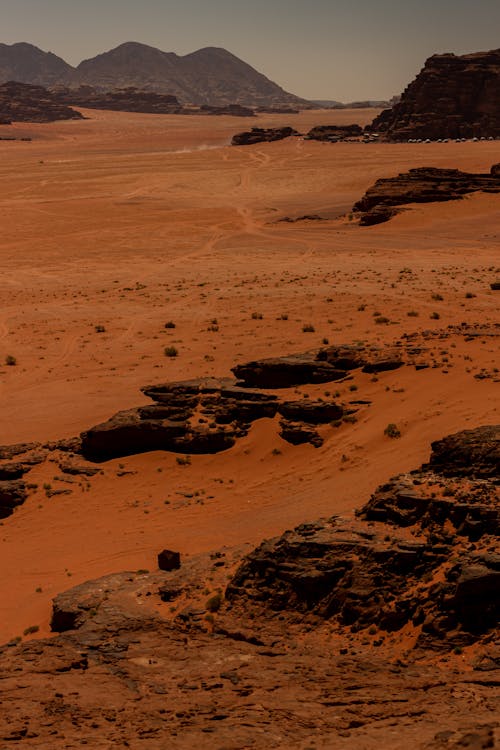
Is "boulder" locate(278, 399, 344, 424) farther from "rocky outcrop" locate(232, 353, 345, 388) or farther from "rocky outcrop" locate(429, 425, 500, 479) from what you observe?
"rocky outcrop" locate(429, 425, 500, 479)

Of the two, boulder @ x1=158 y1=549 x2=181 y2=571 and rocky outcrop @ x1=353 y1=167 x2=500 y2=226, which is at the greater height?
rocky outcrop @ x1=353 y1=167 x2=500 y2=226

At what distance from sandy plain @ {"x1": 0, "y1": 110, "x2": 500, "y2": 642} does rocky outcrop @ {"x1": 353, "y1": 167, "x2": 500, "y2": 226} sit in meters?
1.34

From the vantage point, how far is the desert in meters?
8.55

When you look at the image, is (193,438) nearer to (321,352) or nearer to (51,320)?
(321,352)

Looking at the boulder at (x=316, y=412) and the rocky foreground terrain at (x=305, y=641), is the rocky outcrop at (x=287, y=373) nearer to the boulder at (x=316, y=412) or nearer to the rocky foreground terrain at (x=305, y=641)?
the boulder at (x=316, y=412)

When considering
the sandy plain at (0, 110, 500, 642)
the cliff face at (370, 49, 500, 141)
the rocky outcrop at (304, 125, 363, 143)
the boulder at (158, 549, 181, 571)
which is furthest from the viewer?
the rocky outcrop at (304, 125, 363, 143)

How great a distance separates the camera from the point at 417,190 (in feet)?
199

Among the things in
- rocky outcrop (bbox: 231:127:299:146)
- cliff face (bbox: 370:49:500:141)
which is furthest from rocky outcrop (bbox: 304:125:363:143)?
cliff face (bbox: 370:49:500:141)

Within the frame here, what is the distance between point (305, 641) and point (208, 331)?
2185 cm

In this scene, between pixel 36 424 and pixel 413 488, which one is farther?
pixel 36 424

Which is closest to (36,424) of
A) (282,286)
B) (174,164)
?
(282,286)

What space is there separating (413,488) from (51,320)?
2636 centimetres

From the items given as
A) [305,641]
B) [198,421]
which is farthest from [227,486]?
[305,641]

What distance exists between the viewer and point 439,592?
9961 millimetres
